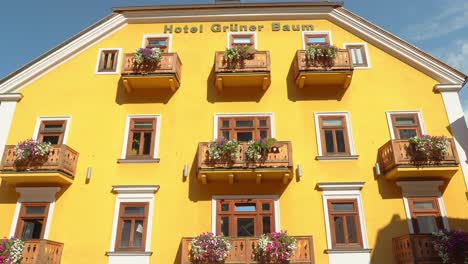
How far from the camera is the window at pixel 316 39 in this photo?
19.8 m

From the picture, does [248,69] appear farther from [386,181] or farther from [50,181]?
[50,181]

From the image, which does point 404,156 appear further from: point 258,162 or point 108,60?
point 108,60

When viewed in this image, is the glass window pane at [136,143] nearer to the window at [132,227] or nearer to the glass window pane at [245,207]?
the window at [132,227]

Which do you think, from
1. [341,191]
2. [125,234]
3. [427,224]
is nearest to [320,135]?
[341,191]

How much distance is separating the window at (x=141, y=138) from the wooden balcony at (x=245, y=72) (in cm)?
364

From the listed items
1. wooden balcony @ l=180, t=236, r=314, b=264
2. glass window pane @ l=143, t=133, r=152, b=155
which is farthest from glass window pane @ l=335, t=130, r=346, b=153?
glass window pane @ l=143, t=133, r=152, b=155

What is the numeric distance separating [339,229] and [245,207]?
3.80m

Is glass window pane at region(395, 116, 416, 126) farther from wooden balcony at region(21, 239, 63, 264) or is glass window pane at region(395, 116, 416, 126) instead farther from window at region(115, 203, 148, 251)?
wooden balcony at region(21, 239, 63, 264)

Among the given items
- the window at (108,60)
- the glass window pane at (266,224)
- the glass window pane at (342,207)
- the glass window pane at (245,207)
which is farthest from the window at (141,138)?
the glass window pane at (342,207)

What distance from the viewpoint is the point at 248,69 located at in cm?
1773

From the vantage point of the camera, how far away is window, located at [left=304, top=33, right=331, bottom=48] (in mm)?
19769

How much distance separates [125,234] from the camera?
15.7 meters

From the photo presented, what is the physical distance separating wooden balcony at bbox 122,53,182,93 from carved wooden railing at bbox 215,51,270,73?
6.59ft

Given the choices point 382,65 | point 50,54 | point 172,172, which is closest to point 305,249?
point 172,172
